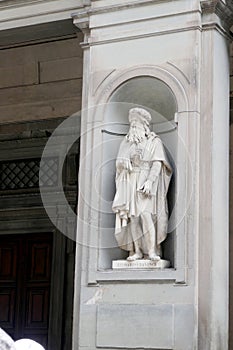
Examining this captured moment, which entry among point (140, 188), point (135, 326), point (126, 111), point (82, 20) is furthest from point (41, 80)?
point (135, 326)

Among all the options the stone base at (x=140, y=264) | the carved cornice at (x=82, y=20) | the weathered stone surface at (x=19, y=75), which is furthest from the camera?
the weathered stone surface at (x=19, y=75)

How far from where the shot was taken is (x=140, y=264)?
21.4 ft

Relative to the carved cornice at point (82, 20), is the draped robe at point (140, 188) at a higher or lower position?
lower

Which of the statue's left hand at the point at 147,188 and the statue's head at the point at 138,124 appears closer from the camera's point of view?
the statue's left hand at the point at 147,188

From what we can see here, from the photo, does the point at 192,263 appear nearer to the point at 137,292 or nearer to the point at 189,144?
the point at 137,292

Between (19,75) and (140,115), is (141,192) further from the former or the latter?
(19,75)

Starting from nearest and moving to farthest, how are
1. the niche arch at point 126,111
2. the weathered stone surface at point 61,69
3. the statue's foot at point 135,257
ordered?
the statue's foot at point 135,257, the niche arch at point 126,111, the weathered stone surface at point 61,69

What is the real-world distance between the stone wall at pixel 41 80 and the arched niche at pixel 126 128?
2.92 meters

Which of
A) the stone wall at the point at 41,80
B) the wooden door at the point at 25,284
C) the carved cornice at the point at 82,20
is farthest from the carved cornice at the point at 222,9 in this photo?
the wooden door at the point at 25,284

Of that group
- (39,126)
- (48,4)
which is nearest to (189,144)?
(48,4)

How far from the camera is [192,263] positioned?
20.7ft

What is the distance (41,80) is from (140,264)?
13.9 ft

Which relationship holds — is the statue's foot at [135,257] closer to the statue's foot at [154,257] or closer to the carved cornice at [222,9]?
the statue's foot at [154,257]

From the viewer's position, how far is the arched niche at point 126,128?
22.0 feet
